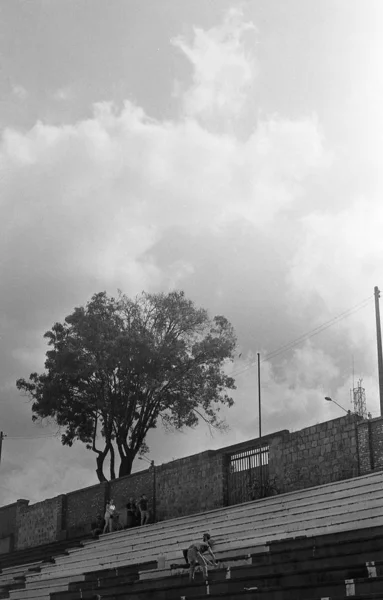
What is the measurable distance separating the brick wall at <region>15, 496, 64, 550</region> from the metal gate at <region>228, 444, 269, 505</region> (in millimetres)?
11298

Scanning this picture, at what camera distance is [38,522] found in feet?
124

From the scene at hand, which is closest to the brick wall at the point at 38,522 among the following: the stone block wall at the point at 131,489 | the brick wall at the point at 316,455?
the stone block wall at the point at 131,489

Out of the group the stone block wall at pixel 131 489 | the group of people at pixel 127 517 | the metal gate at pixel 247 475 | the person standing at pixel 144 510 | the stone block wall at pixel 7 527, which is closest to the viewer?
the metal gate at pixel 247 475

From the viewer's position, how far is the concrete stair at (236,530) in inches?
723

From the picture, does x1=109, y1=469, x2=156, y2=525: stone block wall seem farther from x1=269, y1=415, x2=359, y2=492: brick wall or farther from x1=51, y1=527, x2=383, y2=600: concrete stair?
x1=51, y1=527, x2=383, y2=600: concrete stair

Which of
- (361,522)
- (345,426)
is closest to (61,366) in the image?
(345,426)

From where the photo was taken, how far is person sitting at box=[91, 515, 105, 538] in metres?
30.2

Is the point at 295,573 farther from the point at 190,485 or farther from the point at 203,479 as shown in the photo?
the point at 190,485

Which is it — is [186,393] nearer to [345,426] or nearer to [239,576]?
[345,426]

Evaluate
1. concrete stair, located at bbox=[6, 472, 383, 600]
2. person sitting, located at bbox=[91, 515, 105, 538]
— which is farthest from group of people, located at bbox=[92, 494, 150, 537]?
concrete stair, located at bbox=[6, 472, 383, 600]

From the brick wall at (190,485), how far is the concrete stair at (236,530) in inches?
72.3

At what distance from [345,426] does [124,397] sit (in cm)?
1570

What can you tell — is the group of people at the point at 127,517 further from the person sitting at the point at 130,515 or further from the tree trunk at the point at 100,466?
the tree trunk at the point at 100,466

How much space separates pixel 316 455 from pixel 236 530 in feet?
11.8
